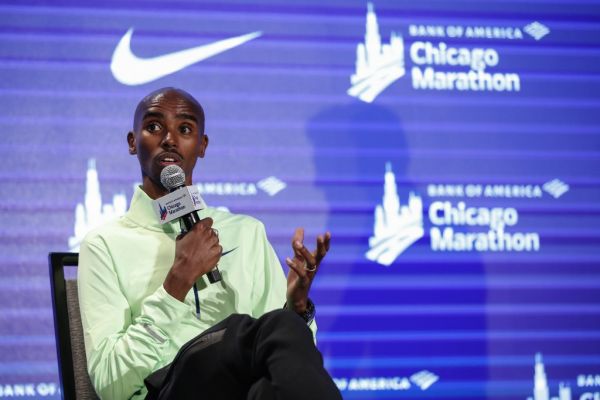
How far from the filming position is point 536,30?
3.64 meters

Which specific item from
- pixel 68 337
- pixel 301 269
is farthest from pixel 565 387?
pixel 68 337

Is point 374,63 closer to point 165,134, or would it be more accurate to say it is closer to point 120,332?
point 165,134

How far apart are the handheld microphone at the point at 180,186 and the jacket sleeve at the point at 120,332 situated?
120 mm

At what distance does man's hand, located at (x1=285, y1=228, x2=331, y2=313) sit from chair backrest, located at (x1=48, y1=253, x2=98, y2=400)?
1.65ft

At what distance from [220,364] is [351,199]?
179 centimetres

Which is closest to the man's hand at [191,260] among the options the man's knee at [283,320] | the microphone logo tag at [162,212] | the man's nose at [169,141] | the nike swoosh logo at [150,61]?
the microphone logo tag at [162,212]

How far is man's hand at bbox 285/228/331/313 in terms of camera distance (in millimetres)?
1986

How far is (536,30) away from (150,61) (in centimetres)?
154

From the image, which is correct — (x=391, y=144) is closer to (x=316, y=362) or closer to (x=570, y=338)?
(x=570, y=338)

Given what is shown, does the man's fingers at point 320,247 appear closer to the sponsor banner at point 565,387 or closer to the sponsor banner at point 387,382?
the sponsor banner at point 387,382

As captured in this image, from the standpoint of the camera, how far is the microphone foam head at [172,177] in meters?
2.12

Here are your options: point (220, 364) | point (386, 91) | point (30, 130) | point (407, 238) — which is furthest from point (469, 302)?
point (220, 364)

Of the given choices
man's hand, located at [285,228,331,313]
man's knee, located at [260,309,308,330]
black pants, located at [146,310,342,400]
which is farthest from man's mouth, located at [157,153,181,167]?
man's knee, located at [260,309,308,330]

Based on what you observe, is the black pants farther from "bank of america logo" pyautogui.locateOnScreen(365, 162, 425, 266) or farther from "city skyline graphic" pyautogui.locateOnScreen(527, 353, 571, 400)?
"city skyline graphic" pyautogui.locateOnScreen(527, 353, 571, 400)
